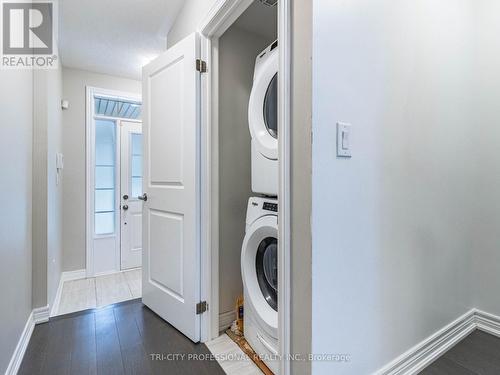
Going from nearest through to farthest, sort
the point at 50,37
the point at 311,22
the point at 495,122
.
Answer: the point at 311,22
the point at 495,122
the point at 50,37

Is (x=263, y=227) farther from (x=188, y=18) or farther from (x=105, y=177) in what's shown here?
(x=105, y=177)

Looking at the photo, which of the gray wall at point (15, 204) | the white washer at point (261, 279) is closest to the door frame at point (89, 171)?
the gray wall at point (15, 204)

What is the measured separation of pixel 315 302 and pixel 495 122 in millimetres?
1752

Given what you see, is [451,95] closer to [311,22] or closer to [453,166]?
[453,166]

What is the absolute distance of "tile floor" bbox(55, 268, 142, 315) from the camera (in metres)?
2.27

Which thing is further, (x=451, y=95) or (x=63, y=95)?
(x=63, y=95)

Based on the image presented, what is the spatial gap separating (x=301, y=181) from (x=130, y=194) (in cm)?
288

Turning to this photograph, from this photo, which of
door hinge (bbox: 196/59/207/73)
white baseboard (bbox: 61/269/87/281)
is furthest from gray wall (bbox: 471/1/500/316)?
white baseboard (bbox: 61/269/87/281)

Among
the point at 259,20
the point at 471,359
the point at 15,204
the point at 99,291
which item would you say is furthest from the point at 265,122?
the point at 99,291

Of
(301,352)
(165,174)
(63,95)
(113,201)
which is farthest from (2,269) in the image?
(63,95)

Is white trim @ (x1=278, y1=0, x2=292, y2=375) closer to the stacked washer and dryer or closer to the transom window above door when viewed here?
the stacked washer and dryer

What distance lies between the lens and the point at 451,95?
61.3 inches

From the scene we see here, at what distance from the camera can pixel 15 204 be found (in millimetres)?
1473

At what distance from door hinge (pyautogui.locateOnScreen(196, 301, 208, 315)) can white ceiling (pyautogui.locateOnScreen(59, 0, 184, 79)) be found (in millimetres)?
2171
